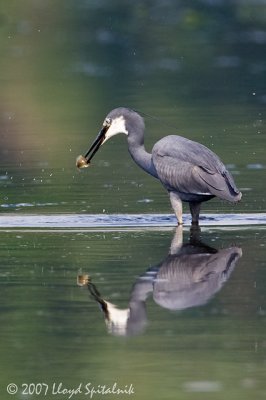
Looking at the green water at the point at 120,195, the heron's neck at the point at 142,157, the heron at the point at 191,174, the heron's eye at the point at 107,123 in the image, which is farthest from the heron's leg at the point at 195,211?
the heron's eye at the point at 107,123

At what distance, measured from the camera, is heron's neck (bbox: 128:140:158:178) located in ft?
49.5

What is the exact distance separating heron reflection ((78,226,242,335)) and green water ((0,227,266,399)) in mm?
50

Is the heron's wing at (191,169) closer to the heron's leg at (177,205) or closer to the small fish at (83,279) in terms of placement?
the heron's leg at (177,205)

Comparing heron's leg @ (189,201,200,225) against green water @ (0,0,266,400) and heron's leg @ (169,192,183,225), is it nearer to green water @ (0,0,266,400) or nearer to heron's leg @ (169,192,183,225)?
heron's leg @ (169,192,183,225)

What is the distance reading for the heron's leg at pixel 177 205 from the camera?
1413cm

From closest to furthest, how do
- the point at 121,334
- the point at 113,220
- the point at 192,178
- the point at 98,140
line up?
1. the point at 121,334
2. the point at 113,220
3. the point at 192,178
4. the point at 98,140

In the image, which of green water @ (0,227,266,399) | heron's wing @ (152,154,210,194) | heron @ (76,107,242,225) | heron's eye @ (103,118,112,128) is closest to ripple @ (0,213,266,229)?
heron @ (76,107,242,225)

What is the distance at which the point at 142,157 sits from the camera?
1523 cm

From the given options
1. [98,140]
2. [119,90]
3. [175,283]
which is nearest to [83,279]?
[175,283]

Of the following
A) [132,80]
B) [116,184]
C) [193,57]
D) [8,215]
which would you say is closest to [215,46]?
[193,57]

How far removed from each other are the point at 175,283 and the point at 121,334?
1331 mm

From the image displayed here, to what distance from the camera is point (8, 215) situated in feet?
48.0

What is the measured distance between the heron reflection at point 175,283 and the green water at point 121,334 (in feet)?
0.17

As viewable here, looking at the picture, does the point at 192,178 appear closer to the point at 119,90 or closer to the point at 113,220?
the point at 113,220
